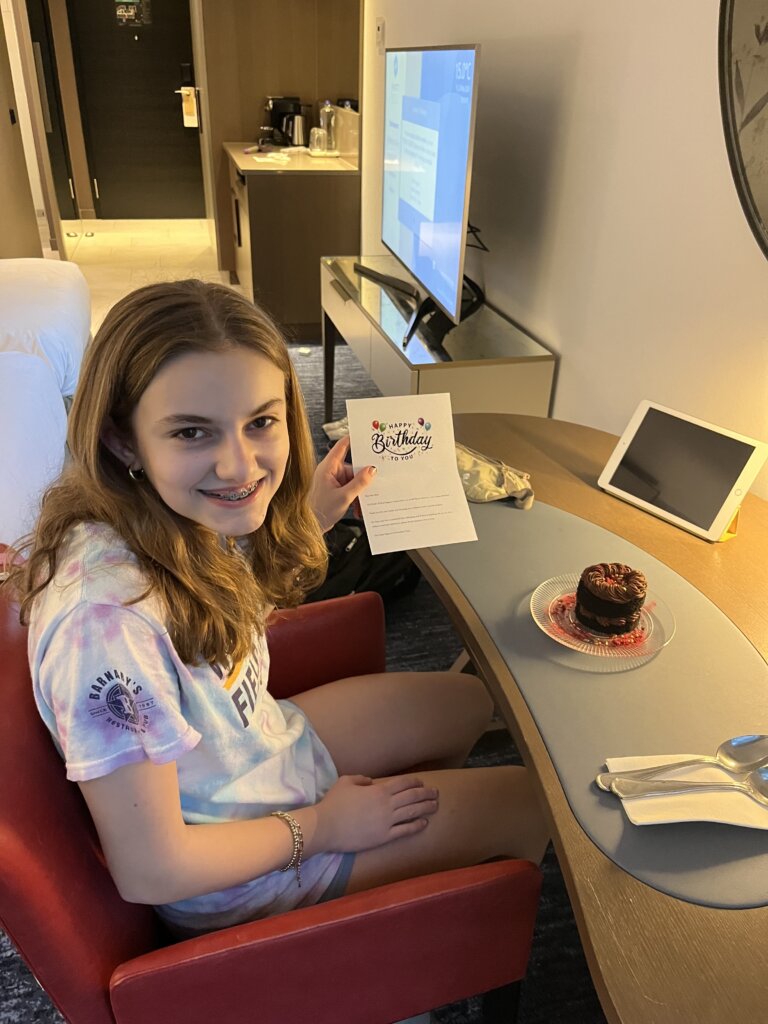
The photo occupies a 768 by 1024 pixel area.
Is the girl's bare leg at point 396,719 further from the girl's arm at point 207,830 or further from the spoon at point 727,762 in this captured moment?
the spoon at point 727,762

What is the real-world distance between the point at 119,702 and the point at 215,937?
0.27 metres

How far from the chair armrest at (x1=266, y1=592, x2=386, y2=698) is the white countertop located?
3362 mm

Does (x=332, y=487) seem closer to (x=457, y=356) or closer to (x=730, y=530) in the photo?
(x=730, y=530)

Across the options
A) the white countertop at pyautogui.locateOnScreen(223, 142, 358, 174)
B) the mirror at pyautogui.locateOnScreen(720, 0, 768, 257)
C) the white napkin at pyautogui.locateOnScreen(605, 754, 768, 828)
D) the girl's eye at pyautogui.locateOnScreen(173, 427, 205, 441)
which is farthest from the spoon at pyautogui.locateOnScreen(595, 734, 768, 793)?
the white countertop at pyautogui.locateOnScreen(223, 142, 358, 174)

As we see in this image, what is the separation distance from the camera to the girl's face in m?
0.84

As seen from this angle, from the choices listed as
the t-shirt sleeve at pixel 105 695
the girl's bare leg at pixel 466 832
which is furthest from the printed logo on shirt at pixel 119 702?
the girl's bare leg at pixel 466 832

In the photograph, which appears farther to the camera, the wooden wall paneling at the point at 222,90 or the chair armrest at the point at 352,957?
the wooden wall paneling at the point at 222,90

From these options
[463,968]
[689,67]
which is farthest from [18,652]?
[689,67]

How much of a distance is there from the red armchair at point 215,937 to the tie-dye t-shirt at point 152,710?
0.16 feet

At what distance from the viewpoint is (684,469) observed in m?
1.34

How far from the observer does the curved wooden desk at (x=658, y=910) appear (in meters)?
0.64

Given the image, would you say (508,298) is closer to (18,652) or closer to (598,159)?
(598,159)

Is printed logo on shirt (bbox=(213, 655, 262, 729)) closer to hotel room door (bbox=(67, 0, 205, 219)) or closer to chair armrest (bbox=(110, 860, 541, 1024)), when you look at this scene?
chair armrest (bbox=(110, 860, 541, 1024))

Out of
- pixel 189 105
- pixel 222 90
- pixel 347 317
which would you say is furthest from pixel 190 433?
pixel 189 105
